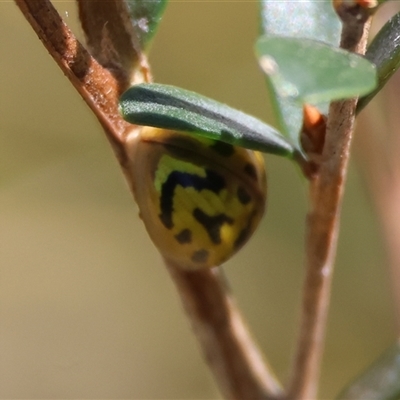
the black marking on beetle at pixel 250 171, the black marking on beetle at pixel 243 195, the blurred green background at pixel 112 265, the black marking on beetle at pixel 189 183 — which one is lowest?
the blurred green background at pixel 112 265

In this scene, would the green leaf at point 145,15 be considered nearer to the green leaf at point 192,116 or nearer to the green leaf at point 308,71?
the green leaf at point 192,116

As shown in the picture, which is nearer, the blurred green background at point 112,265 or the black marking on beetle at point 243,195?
the black marking on beetle at point 243,195

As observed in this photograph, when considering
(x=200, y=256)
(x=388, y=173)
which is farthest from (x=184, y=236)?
(x=388, y=173)

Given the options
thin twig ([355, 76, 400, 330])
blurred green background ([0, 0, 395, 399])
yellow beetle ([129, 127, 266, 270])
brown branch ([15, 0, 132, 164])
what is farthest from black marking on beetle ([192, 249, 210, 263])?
blurred green background ([0, 0, 395, 399])

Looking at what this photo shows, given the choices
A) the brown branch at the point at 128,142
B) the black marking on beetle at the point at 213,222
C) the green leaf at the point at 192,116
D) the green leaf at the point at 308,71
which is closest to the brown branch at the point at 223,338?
the brown branch at the point at 128,142

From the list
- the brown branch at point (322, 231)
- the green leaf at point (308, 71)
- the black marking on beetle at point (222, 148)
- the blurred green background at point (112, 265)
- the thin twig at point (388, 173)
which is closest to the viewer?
the green leaf at point (308, 71)

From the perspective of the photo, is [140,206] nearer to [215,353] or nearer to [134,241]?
[215,353]
